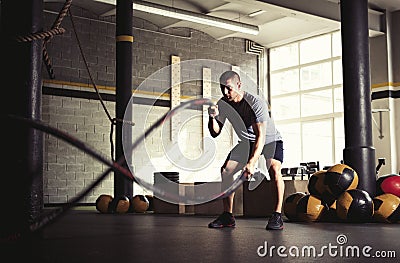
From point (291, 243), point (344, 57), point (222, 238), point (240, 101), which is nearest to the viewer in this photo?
point (291, 243)

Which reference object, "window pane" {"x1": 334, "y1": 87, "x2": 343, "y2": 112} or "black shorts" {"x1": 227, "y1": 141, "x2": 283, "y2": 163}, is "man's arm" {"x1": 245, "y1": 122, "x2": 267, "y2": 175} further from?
"window pane" {"x1": 334, "y1": 87, "x2": 343, "y2": 112}

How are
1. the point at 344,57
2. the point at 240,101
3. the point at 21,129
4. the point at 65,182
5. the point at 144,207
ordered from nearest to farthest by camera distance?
1. the point at 21,129
2. the point at 240,101
3. the point at 344,57
4. the point at 144,207
5. the point at 65,182

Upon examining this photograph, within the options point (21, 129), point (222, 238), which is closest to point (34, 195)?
point (21, 129)

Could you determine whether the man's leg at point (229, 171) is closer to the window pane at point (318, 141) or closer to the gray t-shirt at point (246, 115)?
the gray t-shirt at point (246, 115)

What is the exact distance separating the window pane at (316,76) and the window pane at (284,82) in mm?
226

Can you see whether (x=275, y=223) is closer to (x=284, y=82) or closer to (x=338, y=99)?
(x=338, y=99)

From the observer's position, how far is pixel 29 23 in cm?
277

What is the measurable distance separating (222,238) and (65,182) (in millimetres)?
8011

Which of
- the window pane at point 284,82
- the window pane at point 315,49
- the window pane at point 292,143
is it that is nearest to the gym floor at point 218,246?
the window pane at point 315,49

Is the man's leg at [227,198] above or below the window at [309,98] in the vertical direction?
below

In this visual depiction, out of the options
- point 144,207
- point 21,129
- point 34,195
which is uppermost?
point 21,129

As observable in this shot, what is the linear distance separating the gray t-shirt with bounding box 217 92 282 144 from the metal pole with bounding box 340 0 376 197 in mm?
2014

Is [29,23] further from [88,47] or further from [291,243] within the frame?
[88,47]

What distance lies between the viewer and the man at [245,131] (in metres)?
4.43
